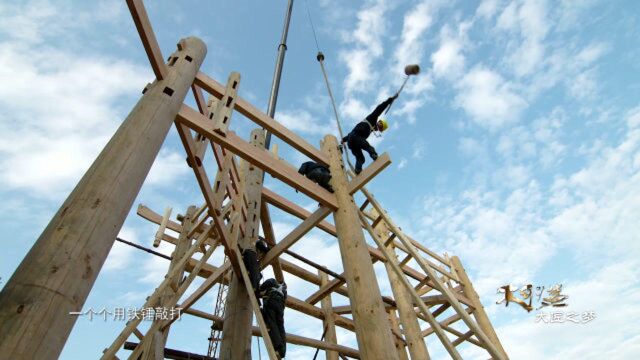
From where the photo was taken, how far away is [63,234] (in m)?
1.62

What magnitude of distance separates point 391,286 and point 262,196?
301 cm

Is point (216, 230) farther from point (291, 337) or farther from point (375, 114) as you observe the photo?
point (375, 114)

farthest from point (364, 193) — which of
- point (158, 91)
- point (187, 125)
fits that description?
point (158, 91)

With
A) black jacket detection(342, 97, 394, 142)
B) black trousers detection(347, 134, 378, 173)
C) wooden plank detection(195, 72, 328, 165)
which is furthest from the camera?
black jacket detection(342, 97, 394, 142)

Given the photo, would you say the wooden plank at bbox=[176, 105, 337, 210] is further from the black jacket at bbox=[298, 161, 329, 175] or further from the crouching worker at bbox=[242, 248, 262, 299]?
the crouching worker at bbox=[242, 248, 262, 299]

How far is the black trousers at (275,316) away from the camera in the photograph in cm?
388

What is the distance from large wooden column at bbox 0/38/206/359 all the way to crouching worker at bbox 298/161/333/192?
2173 millimetres

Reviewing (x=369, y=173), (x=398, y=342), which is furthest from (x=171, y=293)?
(x=398, y=342)

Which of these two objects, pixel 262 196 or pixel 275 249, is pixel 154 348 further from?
pixel 262 196

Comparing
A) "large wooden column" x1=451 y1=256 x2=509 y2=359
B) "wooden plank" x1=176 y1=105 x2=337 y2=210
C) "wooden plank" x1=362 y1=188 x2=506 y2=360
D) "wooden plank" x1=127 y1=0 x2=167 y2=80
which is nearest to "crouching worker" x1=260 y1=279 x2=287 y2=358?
"wooden plank" x1=176 y1=105 x2=337 y2=210

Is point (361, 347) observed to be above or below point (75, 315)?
above

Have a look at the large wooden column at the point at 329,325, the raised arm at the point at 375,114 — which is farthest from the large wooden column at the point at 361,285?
the large wooden column at the point at 329,325

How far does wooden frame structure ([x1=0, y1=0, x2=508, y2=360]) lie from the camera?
1510mm

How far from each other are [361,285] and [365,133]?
9.59ft
